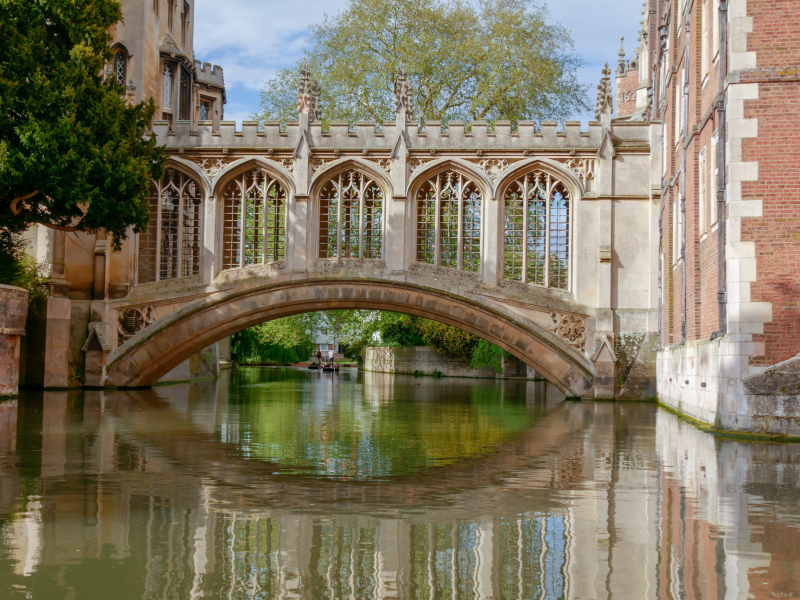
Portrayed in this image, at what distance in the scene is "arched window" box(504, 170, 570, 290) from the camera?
20172 mm

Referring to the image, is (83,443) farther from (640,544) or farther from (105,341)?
(105,341)

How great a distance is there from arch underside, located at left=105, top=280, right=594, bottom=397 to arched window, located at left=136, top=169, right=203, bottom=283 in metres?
1.35

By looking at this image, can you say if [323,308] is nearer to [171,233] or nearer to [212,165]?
[212,165]

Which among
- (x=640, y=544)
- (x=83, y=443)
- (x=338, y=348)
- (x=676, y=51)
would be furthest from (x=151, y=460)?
(x=338, y=348)

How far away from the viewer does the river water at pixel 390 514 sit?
4.29m

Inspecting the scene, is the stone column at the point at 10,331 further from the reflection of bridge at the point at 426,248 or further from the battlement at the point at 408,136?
the battlement at the point at 408,136

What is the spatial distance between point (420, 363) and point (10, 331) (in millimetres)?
26176

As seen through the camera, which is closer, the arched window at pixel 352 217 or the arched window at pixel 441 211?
the arched window at pixel 441 211

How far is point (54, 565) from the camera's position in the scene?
14.7 feet

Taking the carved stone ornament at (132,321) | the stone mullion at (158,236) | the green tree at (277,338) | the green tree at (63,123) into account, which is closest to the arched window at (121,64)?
the stone mullion at (158,236)

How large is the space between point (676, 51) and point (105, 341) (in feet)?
44.6

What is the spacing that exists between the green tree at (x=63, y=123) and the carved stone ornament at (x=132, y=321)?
3.07m

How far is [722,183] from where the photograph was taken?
11812 mm

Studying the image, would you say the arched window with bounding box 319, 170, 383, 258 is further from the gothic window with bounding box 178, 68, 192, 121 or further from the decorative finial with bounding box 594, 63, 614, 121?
the gothic window with bounding box 178, 68, 192, 121
